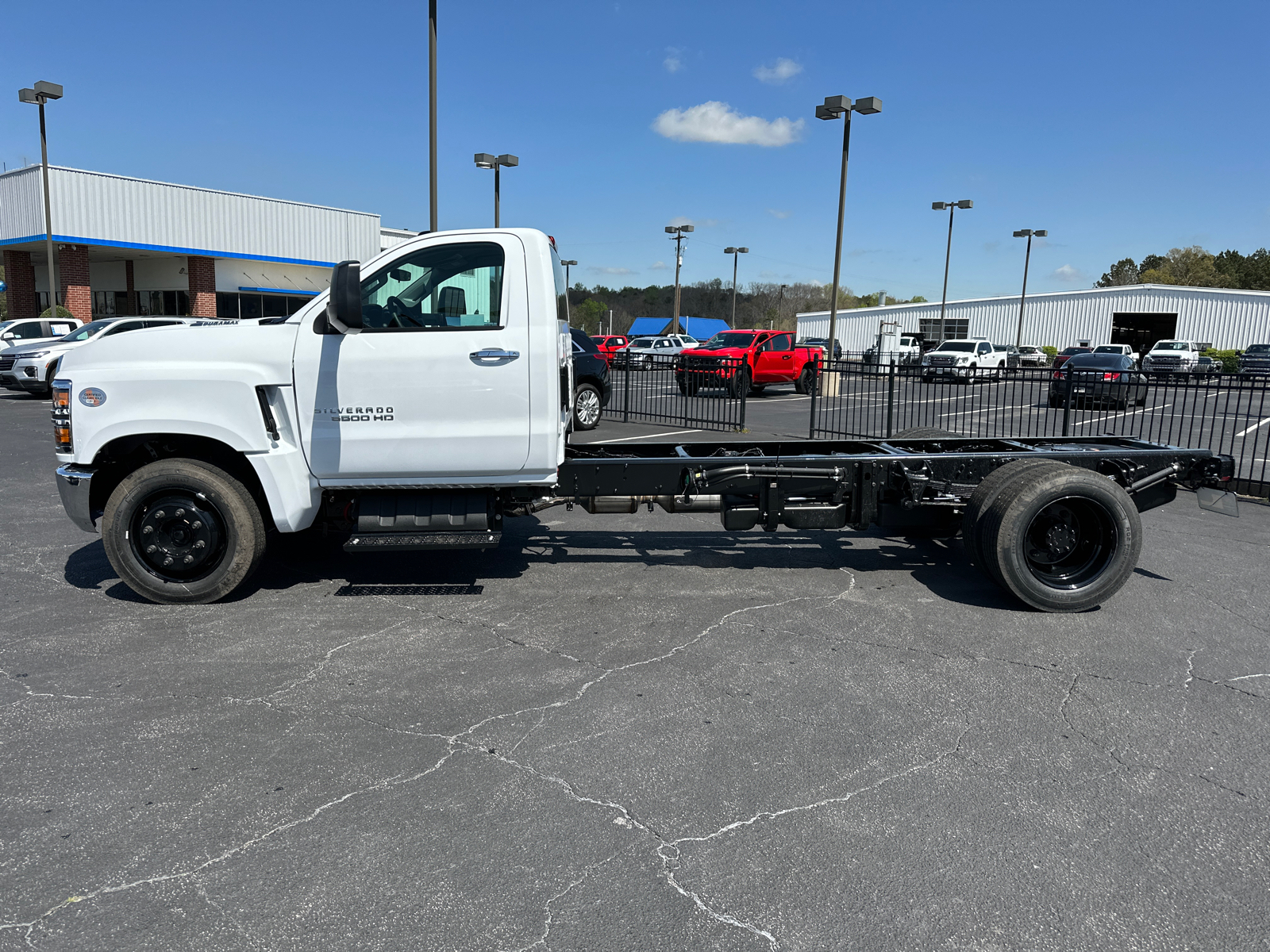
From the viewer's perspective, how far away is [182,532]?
5590mm

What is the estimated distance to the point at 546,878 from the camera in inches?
117

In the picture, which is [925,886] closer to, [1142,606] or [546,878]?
[546,878]

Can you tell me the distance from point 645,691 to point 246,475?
302 centimetres

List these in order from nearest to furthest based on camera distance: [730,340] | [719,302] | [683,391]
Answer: [683,391], [730,340], [719,302]

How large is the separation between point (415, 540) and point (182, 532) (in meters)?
1.48

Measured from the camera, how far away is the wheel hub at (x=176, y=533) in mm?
5531

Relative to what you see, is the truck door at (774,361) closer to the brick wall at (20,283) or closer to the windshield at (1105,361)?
the windshield at (1105,361)

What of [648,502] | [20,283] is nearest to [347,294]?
[648,502]

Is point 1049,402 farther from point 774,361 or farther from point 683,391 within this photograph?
point 774,361

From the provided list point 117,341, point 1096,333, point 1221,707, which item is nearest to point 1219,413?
point 1221,707

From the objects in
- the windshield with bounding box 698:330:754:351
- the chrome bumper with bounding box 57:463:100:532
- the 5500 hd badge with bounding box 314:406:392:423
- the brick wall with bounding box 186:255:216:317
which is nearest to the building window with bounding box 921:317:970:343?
the windshield with bounding box 698:330:754:351

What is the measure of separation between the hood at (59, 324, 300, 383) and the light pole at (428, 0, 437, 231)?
10690 millimetres

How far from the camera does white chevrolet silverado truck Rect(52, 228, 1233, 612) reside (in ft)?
17.6

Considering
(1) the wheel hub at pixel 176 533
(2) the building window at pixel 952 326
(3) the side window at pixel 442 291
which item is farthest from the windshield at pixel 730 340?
(2) the building window at pixel 952 326
